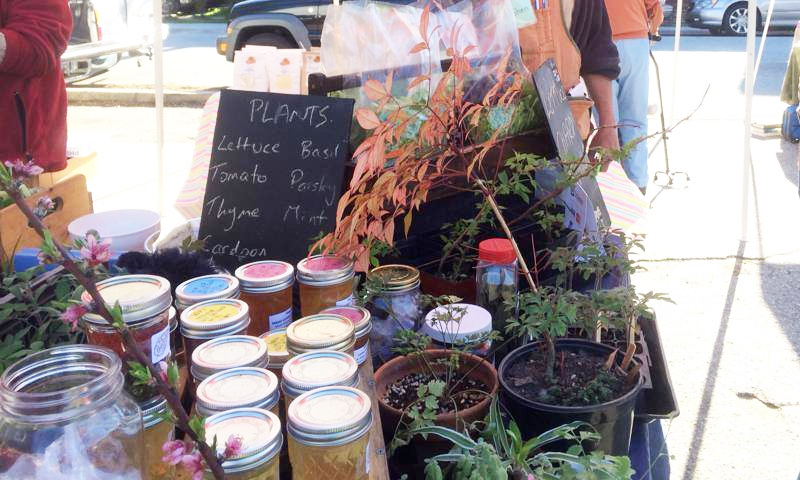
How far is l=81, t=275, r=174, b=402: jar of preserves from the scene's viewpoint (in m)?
1.06

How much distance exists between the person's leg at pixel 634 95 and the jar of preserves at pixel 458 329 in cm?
356

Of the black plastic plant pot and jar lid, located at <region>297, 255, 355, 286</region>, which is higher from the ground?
jar lid, located at <region>297, 255, 355, 286</region>

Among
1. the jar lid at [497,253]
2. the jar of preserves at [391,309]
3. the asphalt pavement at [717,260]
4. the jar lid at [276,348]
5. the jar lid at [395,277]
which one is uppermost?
the jar lid at [497,253]

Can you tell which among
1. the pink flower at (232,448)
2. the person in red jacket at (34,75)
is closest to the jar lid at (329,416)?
the pink flower at (232,448)

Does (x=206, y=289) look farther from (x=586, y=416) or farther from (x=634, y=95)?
(x=634, y=95)

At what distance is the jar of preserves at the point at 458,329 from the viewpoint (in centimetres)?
149

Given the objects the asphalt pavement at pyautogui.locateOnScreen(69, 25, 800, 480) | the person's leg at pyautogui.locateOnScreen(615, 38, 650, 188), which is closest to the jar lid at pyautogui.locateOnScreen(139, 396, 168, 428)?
the asphalt pavement at pyautogui.locateOnScreen(69, 25, 800, 480)

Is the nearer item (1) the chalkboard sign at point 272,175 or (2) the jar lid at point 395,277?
(2) the jar lid at point 395,277

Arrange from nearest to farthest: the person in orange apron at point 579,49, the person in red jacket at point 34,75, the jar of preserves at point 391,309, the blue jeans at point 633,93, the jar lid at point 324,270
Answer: the jar lid at point 324,270
the jar of preserves at point 391,309
the person in orange apron at point 579,49
the person in red jacket at point 34,75
the blue jeans at point 633,93

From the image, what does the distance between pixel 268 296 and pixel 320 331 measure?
0.22 metres

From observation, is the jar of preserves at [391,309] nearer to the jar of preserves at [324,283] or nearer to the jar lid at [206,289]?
the jar of preserves at [324,283]

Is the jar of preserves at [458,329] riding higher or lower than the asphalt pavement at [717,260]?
higher

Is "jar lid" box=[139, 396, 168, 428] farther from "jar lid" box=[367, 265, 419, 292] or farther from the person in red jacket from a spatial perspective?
the person in red jacket

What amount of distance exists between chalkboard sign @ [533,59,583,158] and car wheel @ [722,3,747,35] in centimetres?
1492
